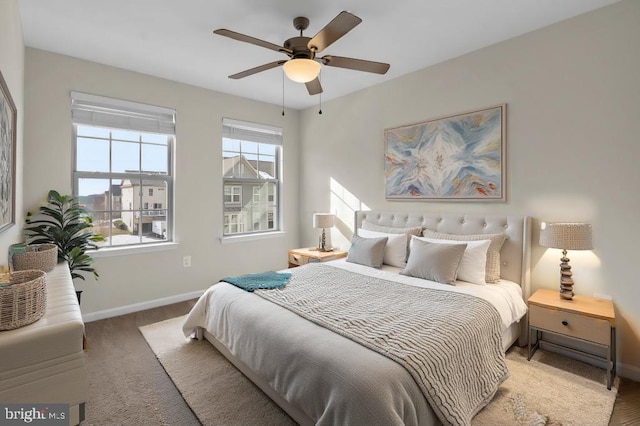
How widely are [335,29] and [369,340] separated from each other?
182 cm

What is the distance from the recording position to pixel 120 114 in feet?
11.2

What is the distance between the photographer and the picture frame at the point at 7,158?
6.00 ft

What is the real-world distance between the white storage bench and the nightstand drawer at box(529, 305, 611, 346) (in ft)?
9.51

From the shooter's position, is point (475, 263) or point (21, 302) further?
point (475, 263)

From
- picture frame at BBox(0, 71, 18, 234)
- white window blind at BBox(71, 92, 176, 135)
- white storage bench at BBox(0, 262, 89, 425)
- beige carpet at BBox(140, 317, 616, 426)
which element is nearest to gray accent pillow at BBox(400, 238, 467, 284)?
beige carpet at BBox(140, 317, 616, 426)

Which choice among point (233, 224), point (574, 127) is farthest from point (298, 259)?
point (574, 127)

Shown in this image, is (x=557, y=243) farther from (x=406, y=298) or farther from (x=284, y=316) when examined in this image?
(x=284, y=316)

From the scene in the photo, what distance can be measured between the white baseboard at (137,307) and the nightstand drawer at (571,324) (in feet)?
12.0

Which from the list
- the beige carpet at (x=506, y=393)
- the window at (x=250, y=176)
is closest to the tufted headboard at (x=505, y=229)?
the beige carpet at (x=506, y=393)

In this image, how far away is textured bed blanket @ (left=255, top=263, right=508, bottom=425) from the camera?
4.99 feet

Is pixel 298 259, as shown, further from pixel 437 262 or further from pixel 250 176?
pixel 437 262

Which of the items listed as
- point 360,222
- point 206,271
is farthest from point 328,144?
point 206,271

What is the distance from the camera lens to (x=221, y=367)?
2.38 m

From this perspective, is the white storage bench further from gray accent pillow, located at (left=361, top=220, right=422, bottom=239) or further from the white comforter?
gray accent pillow, located at (left=361, top=220, right=422, bottom=239)
